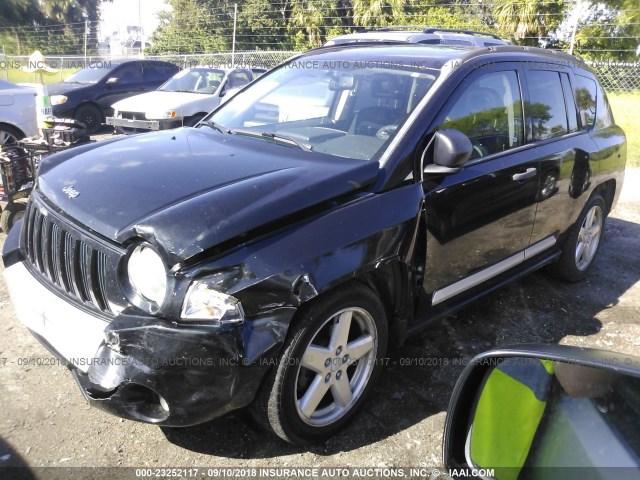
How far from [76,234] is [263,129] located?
145 centimetres

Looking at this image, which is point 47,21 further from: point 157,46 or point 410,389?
point 410,389

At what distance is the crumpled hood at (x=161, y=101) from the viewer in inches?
408

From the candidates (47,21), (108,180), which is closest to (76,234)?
(108,180)

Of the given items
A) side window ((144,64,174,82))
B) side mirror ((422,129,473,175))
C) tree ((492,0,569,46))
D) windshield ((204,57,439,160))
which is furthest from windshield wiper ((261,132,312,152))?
tree ((492,0,569,46))

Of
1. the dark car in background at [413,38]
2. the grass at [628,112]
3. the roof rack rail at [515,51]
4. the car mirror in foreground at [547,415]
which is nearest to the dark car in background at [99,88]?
the dark car in background at [413,38]

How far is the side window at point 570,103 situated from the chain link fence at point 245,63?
4.53 m

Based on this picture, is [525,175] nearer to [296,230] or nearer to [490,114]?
[490,114]

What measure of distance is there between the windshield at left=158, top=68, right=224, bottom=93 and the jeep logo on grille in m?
A: 9.27

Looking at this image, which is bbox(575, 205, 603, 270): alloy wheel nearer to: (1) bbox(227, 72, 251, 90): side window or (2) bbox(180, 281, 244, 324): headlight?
(2) bbox(180, 281, 244, 324): headlight

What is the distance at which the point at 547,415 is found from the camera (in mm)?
1425

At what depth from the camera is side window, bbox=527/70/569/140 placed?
3746mm

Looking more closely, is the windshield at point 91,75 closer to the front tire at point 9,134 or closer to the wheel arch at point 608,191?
the front tire at point 9,134

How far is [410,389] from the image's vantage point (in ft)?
10.3

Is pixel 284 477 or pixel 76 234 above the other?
pixel 76 234
